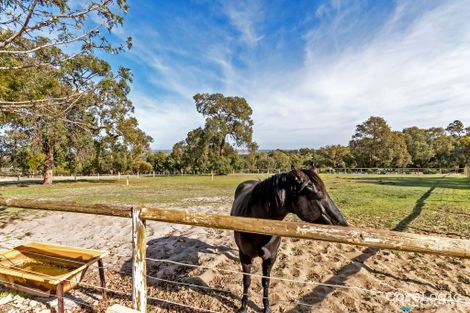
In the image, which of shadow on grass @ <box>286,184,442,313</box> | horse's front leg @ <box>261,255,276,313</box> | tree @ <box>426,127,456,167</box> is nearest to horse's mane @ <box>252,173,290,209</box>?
horse's front leg @ <box>261,255,276,313</box>

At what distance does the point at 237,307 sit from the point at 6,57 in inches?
208

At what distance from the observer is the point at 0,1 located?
325cm

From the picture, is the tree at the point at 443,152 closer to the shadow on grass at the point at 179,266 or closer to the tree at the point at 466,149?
the tree at the point at 466,149

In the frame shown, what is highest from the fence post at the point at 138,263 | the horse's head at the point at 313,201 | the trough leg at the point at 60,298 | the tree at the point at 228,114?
the tree at the point at 228,114

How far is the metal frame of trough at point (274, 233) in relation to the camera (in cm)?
143

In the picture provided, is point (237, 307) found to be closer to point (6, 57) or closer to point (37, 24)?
point (37, 24)

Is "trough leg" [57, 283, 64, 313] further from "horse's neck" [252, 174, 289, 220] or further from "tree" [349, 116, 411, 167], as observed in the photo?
"tree" [349, 116, 411, 167]

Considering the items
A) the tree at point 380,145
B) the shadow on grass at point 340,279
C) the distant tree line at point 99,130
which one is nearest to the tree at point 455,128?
the distant tree line at point 99,130

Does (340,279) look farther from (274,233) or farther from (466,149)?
(466,149)

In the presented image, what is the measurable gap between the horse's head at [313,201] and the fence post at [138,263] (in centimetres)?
143

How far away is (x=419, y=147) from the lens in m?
44.5

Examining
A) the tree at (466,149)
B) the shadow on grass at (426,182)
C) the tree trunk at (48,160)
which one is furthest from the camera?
the tree at (466,149)

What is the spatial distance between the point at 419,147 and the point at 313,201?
5511 centimetres

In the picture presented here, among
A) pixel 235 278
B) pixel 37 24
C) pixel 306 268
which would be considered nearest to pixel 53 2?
pixel 37 24
